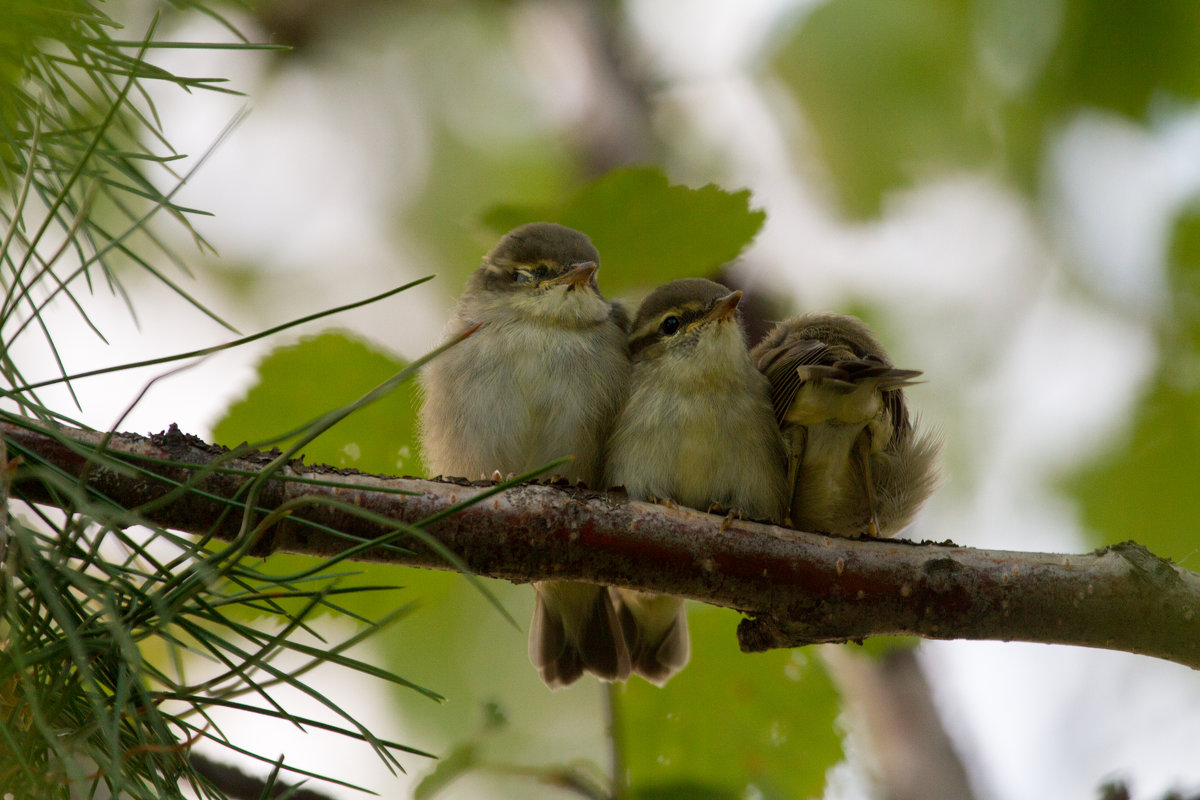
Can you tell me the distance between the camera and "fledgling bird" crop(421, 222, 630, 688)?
3301 mm

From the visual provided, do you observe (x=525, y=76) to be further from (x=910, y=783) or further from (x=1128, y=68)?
(x=910, y=783)

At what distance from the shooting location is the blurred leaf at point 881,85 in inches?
188

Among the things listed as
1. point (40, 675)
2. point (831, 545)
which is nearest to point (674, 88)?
point (831, 545)

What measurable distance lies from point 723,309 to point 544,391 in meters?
0.61

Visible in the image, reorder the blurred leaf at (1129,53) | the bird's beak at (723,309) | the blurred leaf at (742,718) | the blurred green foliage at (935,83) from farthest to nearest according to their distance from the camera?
1. the blurred green foliage at (935,83)
2. the blurred leaf at (1129,53)
3. the bird's beak at (723,309)
4. the blurred leaf at (742,718)

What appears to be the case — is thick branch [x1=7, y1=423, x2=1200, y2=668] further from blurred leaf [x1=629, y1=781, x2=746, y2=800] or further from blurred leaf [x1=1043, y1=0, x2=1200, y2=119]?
blurred leaf [x1=1043, y1=0, x2=1200, y2=119]

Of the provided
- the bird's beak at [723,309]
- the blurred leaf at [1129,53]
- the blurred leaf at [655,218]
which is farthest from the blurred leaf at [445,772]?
the blurred leaf at [1129,53]

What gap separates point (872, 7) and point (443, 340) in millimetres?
2483

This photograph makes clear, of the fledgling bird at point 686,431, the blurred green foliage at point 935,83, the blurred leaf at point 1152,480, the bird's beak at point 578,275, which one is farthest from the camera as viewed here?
the blurred green foliage at point 935,83

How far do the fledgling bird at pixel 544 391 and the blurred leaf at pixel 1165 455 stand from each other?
2.09 metres

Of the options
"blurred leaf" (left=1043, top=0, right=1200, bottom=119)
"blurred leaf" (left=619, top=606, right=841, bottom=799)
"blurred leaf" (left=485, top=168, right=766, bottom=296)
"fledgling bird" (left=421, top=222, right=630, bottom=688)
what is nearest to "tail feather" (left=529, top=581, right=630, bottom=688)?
"fledgling bird" (left=421, top=222, right=630, bottom=688)

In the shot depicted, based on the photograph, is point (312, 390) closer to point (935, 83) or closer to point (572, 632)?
point (572, 632)

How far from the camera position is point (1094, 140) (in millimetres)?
4609

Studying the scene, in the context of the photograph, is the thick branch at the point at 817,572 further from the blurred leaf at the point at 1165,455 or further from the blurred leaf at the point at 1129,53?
the blurred leaf at the point at 1129,53
